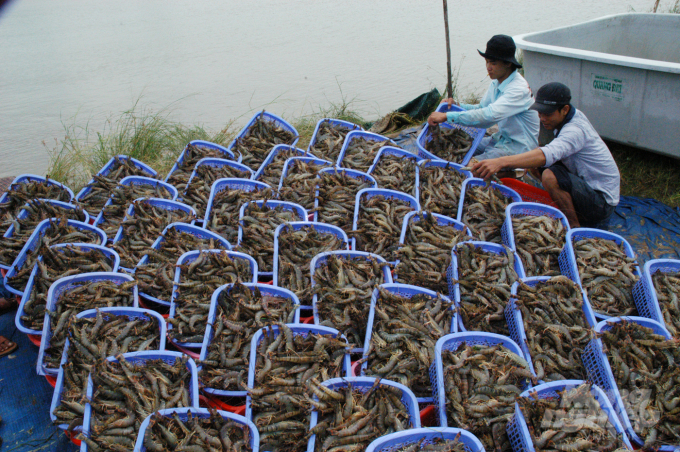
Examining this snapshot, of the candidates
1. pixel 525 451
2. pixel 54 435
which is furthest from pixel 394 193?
pixel 54 435

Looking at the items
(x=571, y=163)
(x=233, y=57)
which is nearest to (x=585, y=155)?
(x=571, y=163)

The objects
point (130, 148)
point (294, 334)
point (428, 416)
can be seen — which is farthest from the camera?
point (130, 148)

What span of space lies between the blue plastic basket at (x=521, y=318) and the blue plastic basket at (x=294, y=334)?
1.33 metres

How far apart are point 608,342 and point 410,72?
1261cm

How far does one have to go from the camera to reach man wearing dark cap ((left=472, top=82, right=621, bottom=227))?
16.2 ft

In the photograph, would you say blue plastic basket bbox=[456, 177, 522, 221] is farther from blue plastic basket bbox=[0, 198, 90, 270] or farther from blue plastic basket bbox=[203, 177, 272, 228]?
blue plastic basket bbox=[0, 198, 90, 270]

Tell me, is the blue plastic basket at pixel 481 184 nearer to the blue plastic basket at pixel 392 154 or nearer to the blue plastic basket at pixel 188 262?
the blue plastic basket at pixel 392 154

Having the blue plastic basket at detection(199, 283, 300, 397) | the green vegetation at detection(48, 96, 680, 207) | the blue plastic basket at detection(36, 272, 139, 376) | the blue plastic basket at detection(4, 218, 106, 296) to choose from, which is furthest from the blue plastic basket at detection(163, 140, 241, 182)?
the blue plastic basket at detection(199, 283, 300, 397)

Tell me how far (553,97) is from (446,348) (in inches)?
133

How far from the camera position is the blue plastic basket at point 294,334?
3.02 m

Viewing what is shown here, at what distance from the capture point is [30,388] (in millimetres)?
3729

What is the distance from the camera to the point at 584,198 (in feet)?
17.2

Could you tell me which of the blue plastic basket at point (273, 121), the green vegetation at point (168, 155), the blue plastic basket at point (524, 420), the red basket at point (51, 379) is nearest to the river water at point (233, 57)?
the green vegetation at point (168, 155)

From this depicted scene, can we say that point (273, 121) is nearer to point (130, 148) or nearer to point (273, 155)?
point (273, 155)
